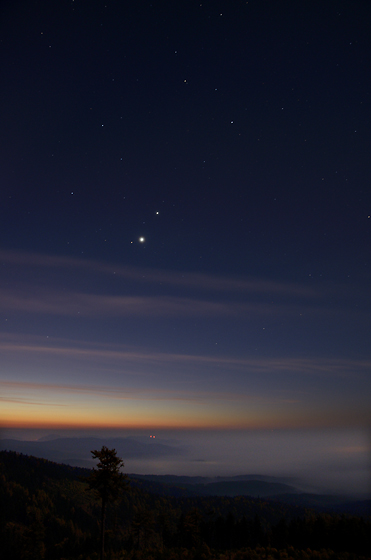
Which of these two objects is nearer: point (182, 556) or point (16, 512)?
point (182, 556)

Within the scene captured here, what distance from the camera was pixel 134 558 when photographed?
36.0 meters

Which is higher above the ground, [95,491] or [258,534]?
[95,491]

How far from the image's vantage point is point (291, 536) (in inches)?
2482

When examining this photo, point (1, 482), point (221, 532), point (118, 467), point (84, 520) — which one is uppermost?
point (118, 467)

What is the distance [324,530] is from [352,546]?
7348mm

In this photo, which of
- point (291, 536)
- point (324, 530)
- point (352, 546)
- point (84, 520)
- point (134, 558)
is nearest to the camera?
point (134, 558)

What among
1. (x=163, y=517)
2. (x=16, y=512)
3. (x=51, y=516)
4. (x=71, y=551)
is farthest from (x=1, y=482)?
(x=163, y=517)

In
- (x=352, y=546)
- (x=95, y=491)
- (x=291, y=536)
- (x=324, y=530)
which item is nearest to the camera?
(x=95, y=491)

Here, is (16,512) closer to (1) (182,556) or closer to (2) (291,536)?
(2) (291,536)

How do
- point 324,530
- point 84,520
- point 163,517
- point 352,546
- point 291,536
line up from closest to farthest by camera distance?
point 352,546 < point 324,530 < point 291,536 < point 163,517 < point 84,520

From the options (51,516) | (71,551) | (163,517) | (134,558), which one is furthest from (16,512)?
(134,558)

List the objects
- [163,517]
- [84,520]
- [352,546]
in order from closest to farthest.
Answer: [352,546] < [163,517] < [84,520]

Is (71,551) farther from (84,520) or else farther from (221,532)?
(84,520)

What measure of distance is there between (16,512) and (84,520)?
125 ft
